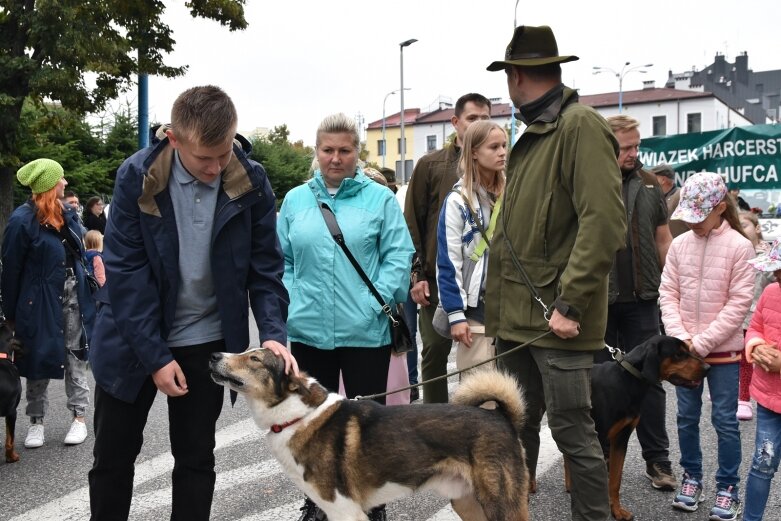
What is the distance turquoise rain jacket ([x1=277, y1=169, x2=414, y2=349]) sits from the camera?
13.4ft

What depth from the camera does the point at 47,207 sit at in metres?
5.90

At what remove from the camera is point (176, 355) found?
10.3ft

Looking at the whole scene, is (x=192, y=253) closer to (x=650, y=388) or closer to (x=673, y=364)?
(x=673, y=364)

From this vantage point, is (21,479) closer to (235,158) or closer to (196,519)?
(196,519)

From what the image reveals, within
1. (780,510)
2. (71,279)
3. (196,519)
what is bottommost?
(780,510)

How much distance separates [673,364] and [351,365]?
1905mm

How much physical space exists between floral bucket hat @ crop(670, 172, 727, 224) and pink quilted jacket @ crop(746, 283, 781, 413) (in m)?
0.61

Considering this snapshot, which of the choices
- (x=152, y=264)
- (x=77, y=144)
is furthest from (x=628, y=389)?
(x=77, y=144)

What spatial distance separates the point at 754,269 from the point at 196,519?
3.36 m

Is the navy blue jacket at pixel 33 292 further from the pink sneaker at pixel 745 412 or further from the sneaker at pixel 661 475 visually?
the pink sneaker at pixel 745 412

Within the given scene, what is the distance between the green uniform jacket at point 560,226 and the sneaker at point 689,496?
1719 mm

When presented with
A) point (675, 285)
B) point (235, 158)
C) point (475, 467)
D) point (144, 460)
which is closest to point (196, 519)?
point (475, 467)

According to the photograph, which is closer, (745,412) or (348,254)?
(348,254)

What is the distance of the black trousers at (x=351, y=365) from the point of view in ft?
13.6
